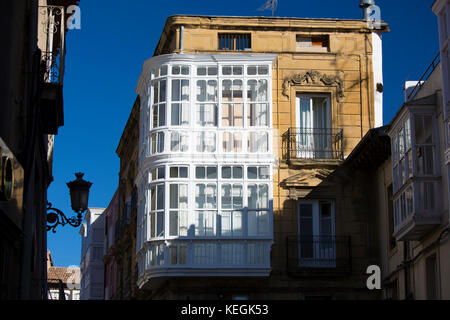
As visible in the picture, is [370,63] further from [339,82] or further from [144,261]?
[144,261]

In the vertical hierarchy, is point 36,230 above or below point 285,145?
below

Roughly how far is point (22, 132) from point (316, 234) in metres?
11.9

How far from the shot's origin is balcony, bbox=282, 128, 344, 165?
24.2 m

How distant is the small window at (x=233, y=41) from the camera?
25.3 m

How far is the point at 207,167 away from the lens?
23.7 meters

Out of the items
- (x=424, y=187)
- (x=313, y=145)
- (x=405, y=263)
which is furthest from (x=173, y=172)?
(x=424, y=187)

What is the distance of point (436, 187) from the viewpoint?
1769 centimetres

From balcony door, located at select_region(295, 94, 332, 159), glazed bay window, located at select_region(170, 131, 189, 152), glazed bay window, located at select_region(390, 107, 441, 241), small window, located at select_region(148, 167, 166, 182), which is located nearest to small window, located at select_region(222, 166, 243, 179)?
glazed bay window, located at select_region(170, 131, 189, 152)

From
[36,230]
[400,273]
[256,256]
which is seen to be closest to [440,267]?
[400,273]

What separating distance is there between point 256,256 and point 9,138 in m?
11.7

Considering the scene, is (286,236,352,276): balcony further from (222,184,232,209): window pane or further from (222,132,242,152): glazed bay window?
(222,132,242,152): glazed bay window

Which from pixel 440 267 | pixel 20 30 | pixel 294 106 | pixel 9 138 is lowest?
pixel 440 267

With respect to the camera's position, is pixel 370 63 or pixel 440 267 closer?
pixel 440 267

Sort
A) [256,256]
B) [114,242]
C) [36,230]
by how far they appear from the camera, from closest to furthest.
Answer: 1. [36,230]
2. [256,256]
3. [114,242]
